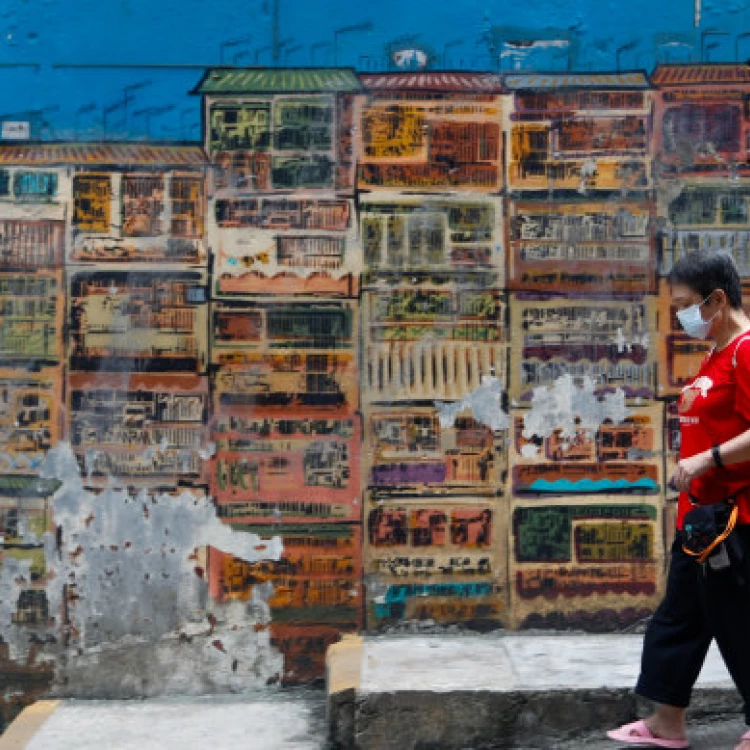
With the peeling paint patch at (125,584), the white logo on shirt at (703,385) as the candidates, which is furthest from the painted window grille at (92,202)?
the white logo on shirt at (703,385)

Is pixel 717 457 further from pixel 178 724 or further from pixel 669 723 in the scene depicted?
pixel 178 724

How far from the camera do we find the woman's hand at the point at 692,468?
3340mm

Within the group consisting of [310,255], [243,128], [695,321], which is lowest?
[695,321]

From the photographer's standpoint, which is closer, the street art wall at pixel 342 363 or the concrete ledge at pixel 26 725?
the concrete ledge at pixel 26 725

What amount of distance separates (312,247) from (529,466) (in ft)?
4.10

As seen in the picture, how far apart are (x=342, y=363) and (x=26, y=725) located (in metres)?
1.83

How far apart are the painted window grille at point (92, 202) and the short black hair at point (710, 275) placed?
7.75ft

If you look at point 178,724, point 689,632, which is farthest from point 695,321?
point 178,724

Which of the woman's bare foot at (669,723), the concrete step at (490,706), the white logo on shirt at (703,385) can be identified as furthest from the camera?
the concrete step at (490,706)

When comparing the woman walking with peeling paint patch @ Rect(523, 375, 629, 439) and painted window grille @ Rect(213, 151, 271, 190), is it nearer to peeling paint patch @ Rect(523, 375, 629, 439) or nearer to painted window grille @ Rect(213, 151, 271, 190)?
peeling paint patch @ Rect(523, 375, 629, 439)

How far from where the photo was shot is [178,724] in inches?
173

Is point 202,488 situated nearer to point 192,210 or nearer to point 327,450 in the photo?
point 327,450

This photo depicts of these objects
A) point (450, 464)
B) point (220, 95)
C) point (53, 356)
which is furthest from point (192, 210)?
point (450, 464)

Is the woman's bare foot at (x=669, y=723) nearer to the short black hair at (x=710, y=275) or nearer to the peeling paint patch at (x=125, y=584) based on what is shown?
the short black hair at (x=710, y=275)
